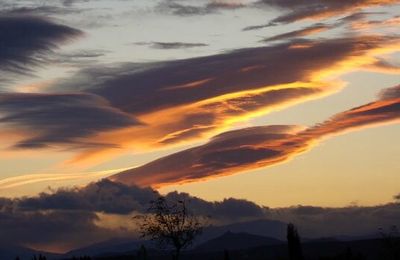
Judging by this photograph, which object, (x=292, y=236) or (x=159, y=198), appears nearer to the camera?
(x=292, y=236)

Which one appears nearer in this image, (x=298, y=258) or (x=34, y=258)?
(x=298, y=258)

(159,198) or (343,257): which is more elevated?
(159,198)

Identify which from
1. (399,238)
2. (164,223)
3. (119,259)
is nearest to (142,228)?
(164,223)

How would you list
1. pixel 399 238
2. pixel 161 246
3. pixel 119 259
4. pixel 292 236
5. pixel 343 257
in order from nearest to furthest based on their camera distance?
pixel 292 236, pixel 343 257, pixel 161 246, pixel 399 238, pixel 119 259

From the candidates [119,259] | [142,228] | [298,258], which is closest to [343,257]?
[298,258]

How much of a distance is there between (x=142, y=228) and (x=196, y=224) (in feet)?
25.4

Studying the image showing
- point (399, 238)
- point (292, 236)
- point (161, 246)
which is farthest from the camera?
point (399, 238)

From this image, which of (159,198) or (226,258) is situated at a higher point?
(159,198)

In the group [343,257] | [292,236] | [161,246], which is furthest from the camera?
[161,246]

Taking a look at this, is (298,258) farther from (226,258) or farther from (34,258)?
(34,258)

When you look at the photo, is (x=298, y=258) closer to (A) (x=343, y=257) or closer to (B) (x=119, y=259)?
(A) (x=343, y=257)

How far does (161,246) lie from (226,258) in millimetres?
23509

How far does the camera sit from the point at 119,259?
16625 cm

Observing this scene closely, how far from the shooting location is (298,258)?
8025 centimetres
